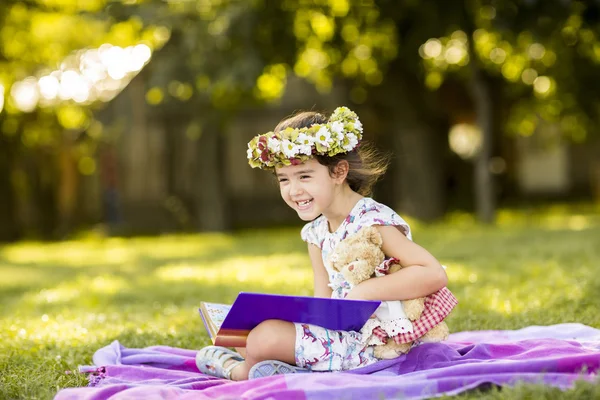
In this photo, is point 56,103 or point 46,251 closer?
point 46,251

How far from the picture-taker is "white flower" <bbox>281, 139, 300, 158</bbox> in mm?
3861

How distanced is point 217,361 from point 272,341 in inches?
16.7

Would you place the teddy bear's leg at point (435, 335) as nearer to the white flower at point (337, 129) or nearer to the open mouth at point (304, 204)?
the open mouth at point (304, 204)

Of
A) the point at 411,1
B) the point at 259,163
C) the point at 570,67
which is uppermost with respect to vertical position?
the point at 411,1

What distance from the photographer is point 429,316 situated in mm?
3850

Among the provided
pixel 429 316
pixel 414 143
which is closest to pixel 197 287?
pixel 429 316

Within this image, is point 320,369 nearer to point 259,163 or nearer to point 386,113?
point 259,163

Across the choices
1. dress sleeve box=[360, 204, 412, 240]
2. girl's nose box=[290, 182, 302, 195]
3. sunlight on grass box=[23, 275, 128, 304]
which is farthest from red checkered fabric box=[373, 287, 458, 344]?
sunlight on grass box=[23, 275, 128, 304]

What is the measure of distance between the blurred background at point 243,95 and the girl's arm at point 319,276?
318 inches

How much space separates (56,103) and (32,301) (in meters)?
12.1

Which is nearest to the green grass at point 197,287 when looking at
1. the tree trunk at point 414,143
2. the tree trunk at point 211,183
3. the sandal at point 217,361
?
the sandal at point 217,361

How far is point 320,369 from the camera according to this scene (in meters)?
3.77

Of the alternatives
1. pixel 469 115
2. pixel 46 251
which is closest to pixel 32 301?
pixel 46 251

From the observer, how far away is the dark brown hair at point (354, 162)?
403 centimetres
